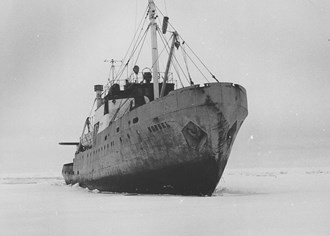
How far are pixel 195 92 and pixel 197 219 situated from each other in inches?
283

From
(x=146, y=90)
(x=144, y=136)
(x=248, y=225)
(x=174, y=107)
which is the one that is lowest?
(x=248, y=225)

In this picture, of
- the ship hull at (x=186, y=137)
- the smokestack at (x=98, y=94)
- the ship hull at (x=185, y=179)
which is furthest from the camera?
the smokestack at (x=98, y=94)

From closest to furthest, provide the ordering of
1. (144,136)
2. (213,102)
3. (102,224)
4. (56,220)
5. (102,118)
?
(102,224), (56,220), (213,102), (144,136), (102,118)

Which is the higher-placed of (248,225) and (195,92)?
(195,92)

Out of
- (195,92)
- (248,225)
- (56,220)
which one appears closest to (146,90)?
(195,92)

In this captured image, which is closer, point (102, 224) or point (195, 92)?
point (102, 224)

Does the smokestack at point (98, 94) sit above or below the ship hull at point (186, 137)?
above

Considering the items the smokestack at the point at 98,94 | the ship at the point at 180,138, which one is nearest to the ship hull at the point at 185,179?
A: the ship at the point at 180,138

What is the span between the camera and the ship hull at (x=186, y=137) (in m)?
13.4

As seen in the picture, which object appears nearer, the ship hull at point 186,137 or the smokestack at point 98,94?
the ship hull at point 186,137

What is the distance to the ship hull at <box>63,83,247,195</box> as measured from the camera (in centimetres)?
1345

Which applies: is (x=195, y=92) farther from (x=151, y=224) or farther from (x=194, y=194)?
(x=151, y=224)

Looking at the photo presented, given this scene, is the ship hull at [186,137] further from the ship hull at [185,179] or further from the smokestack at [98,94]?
the smokestack at [98,94]

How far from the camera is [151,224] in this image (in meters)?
6.47
